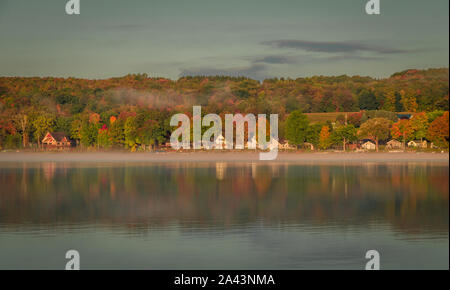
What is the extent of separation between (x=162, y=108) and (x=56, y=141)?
30.4m

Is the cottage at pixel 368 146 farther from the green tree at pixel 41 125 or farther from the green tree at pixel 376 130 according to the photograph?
the green tree at pixel 41 125

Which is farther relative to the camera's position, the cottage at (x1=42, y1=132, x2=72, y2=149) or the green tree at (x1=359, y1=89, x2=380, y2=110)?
the green tree at (x1=359, y1=89, x2=380, y2=110)

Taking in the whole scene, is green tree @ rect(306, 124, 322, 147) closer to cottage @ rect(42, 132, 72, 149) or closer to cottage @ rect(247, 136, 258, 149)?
cottage @ rect(247, 136, 258, 149)

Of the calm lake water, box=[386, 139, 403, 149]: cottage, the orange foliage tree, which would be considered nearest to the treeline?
the orange foliage tree

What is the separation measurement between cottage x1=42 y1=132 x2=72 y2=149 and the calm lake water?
98.9m

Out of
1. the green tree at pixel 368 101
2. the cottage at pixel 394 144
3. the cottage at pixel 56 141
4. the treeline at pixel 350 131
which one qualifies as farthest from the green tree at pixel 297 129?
the green tree at pixel 368 101

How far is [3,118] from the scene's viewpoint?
5655 inches

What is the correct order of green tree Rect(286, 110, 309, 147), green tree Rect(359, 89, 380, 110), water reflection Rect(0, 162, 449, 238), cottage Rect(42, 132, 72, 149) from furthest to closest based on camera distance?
green tree Rect(359, 89, 380, 110) → cottage Rect(42, 132, 72, 149) → green tree Rect(286, 110, 309, 147) → water reflection Rect(0, 162, 449, 238)

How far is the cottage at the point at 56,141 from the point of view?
479ft

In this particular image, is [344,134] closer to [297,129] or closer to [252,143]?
[297,129]

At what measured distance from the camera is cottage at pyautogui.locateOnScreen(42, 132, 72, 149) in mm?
145875

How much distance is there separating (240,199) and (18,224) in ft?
52.4
